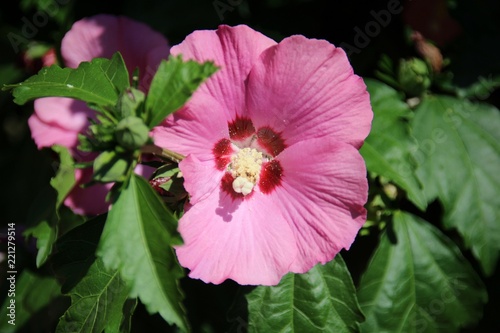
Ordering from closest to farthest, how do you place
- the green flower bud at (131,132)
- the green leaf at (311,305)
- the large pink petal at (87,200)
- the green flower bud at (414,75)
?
the green flower bud at (131,132) < the green leaf at (311,305) < the large pink petal at (87,200) < the green flower bud at (414,75)

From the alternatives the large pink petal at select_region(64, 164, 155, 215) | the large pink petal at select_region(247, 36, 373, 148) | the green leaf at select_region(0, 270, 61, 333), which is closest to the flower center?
the large pink petal at select_region(247, 36, 373, 148)

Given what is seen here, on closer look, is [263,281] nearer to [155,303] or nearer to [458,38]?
[155,303]

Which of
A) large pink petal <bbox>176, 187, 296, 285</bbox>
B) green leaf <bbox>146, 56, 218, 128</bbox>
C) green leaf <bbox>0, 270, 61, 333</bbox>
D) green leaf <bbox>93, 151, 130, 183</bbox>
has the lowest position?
green leaf <bbox>0, 270, 61, 333</bbox>

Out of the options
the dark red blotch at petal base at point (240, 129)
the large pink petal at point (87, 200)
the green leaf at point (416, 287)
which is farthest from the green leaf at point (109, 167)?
the green leaf at point (416, 287)

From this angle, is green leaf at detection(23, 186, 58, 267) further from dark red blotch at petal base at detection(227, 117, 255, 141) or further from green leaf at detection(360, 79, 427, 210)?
green leaf at detection(360, 79, 427, 210)

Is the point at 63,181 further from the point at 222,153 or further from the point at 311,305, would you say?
the point at 311,305

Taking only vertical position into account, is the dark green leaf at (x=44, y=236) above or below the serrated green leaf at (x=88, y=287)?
below

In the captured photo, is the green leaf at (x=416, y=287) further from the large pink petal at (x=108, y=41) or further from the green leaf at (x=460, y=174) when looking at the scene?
the large pink petal at (x=108, y=41)

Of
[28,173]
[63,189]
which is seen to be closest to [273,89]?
[63,189]

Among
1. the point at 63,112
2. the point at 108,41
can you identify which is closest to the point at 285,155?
the point at 108,41
